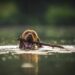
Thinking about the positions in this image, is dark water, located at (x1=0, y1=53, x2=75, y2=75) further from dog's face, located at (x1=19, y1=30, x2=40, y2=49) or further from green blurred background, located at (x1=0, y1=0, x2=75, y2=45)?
green blurred background, located at (x1=0, y1=0, x2=75, y2=45)

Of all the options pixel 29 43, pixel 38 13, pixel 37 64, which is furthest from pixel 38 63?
pixel 38 13

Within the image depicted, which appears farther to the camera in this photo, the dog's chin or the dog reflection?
the dog's chin

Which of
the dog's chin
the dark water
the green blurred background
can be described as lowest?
the dark water

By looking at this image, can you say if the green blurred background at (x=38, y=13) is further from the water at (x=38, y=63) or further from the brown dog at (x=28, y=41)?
the water at (x=38, y=63)

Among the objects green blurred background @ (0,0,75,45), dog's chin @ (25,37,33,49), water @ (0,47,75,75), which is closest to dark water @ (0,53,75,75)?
water @ (0,47,75,75)

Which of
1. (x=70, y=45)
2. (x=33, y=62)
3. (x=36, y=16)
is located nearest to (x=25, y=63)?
(x=33, y=62)

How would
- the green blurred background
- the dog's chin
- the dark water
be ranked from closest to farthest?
the dark water < the dog's chin < the green blurred background

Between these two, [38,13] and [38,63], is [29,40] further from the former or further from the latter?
[38,13]

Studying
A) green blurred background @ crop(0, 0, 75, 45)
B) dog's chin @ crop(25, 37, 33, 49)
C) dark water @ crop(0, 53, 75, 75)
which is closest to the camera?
dark water @ crop(0, 53, 75, 75)

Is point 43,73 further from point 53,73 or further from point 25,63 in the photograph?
point 25,63
